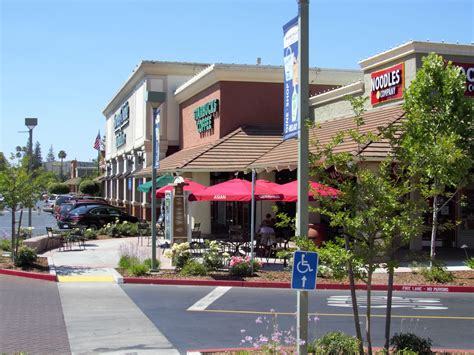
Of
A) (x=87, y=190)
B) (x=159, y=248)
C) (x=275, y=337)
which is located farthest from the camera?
(x=87, y=190)

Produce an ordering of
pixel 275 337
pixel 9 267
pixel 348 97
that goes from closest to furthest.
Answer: pixel 275 337 → pixel 348 97 → pixel 9 267

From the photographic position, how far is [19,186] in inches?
731

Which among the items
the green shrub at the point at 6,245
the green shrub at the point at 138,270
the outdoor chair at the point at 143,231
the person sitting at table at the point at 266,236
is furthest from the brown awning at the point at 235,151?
the green shrub at the point at 138,270

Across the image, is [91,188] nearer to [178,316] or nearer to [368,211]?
[178,316]

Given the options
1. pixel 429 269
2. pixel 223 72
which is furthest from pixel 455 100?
pixel 223 72

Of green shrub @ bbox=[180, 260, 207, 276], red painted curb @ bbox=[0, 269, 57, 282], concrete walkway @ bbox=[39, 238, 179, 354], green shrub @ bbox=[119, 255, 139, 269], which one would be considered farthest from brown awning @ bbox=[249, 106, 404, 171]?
red painted curb @ bbox=[0, 269, 57, 282]

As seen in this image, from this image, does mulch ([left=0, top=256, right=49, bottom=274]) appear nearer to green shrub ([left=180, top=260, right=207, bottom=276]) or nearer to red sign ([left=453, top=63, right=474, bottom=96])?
green shrub ([left=180, top=260, right=207, bottom=276])

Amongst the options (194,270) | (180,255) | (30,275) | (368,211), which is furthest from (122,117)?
(368,211)

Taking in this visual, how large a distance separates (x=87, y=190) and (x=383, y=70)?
61.7 m

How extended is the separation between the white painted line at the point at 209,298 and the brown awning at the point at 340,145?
4.58 metres

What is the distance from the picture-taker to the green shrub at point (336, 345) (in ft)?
25.3

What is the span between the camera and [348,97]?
25.7ft

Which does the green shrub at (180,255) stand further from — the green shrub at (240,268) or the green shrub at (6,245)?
the green shrub at (6,245)

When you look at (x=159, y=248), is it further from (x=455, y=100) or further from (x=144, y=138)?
(x=144, y=138)
